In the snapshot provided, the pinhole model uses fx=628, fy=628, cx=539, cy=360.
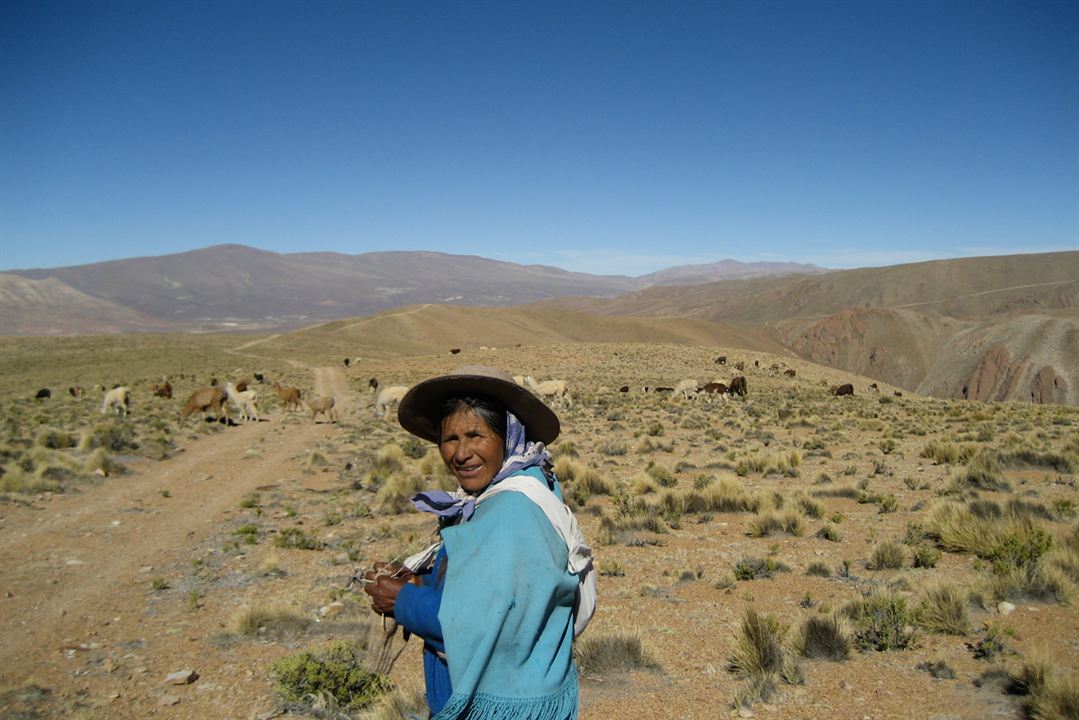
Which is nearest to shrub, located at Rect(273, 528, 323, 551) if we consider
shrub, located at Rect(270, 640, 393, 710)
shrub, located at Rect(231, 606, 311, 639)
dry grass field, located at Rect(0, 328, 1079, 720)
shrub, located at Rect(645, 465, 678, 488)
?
dry grass field, located at Rect(0, 328, 1079, 720)

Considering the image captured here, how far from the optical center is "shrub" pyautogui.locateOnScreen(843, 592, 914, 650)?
5.64m

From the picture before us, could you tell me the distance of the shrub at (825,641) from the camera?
18.1 feet

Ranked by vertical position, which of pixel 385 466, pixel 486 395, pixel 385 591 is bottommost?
pixel 385 466

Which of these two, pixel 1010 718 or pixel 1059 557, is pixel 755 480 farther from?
pixel 1010 718

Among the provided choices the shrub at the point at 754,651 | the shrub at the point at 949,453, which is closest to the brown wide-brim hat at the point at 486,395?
the shrub at the point at 754,651

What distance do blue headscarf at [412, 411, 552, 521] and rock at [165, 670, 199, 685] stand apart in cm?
449

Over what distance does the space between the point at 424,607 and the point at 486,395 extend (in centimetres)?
85

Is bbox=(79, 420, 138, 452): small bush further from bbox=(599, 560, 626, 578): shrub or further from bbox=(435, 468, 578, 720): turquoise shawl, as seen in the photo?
bbox=(435, 468, 578, 720): turquoise shawl

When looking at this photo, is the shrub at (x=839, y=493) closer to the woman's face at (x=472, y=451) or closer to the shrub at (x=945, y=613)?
the shrub at (x=945, y=613)

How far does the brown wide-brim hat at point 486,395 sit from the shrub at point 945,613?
5363 millimetres

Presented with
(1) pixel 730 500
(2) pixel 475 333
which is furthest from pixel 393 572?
(2) pixel 475 333

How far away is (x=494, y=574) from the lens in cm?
182

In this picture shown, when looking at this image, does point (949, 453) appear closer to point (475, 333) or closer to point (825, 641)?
point (825, 641)

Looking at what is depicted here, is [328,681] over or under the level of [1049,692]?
under
